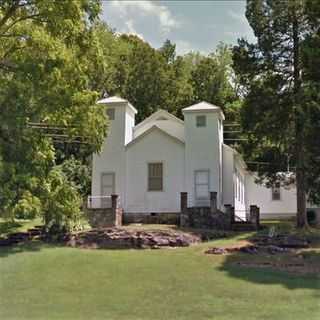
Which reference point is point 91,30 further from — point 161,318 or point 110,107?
point 110,107

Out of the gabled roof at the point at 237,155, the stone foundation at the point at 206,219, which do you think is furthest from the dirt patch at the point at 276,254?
the gabled roof at the point at 237,155

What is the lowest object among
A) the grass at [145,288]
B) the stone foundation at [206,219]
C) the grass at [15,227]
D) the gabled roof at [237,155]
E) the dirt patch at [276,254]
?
the grass at [145,288]

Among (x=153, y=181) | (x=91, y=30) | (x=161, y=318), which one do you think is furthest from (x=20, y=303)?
(x=153, y=181)

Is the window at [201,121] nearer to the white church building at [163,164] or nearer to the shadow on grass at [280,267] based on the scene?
the white church building at [163,164]

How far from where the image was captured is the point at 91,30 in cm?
1656

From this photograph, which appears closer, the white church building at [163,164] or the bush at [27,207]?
the bush at [27,207]

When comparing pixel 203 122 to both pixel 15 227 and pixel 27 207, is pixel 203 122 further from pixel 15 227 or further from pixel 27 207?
pixel 27 207

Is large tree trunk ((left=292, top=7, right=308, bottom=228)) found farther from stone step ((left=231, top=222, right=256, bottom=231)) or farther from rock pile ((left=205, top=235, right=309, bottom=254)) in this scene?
rock pile ((left=205, top=235, right=309, bottom=254))

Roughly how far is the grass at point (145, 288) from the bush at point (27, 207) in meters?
1.71

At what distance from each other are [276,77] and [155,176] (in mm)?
7527

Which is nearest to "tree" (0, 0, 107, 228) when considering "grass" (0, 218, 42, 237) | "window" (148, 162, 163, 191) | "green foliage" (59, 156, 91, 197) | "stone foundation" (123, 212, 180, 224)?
"grass" (0, 218, 42, 237)

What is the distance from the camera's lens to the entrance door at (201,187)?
27487 millimetres

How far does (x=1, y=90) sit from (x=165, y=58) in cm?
3087

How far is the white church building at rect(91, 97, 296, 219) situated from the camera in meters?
27.8
